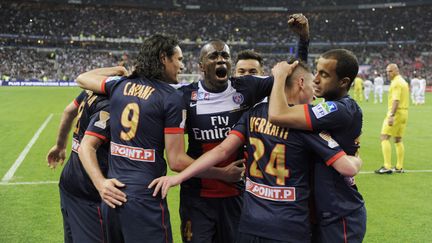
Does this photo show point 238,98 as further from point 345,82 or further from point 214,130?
point 345,82

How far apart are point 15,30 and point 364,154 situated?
64004mm

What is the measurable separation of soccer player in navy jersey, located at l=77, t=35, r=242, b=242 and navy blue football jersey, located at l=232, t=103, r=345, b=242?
0.62 m

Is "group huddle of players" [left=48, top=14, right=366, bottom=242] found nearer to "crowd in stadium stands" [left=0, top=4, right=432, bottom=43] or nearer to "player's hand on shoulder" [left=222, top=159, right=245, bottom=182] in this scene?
"player's hand on shoulder" [left=222, top=159, right=245, bottom=182]

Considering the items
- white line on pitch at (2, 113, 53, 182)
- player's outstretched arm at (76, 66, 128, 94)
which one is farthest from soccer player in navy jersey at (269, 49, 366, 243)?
white line on pitch at (2, 113, 53, 182)

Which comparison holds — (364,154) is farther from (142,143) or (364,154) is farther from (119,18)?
(119,18)

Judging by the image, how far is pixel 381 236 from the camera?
20.5 ft

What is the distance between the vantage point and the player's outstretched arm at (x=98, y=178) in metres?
3.29

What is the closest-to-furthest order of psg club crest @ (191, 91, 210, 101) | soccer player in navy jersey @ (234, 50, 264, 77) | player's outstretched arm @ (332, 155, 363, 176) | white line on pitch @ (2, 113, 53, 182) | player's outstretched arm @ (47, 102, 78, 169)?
player's outstretched arm @ (332, 155, 363, 176) → psg club crest @ (191, 91, 210, 101) → player's outstretched arm @ (47, 102, 78, 169) → soccer player in navy jersey @ (234, 50, 264, 77) → white line on pitch @ (2, 113, 53, 182)

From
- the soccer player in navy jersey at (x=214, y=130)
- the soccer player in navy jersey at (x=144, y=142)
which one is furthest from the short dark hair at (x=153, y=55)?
the soccer player in navy jersey at (x=214, y=130)

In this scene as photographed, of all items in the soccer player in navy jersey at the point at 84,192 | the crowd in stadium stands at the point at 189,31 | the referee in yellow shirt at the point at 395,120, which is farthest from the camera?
the crowd in stadium stands at the point at 189,31

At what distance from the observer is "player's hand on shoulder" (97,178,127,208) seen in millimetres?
3283

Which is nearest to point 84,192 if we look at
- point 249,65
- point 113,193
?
point 113,193

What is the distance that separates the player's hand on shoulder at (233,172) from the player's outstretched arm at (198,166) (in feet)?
0.91

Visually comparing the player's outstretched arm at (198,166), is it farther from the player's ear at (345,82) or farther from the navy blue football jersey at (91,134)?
the player's ear at (345,82)
